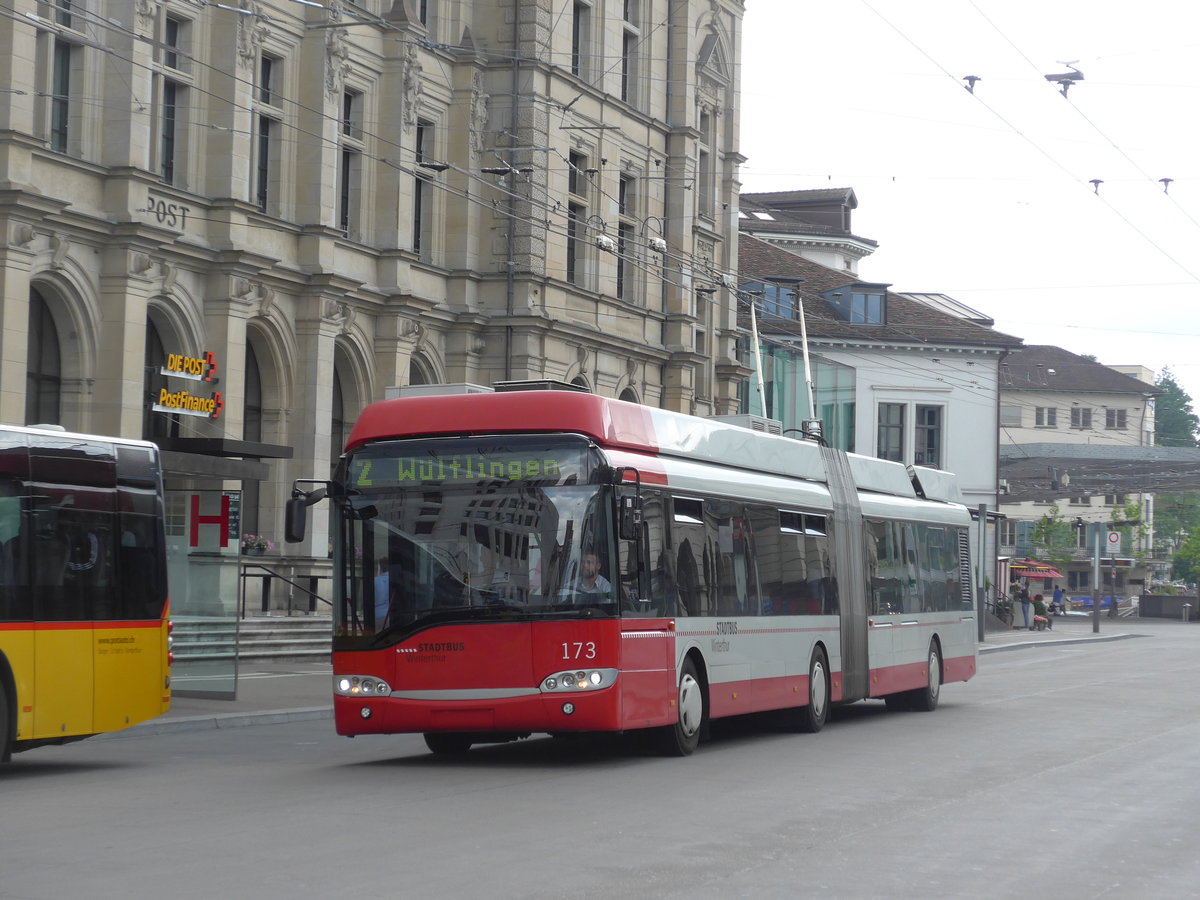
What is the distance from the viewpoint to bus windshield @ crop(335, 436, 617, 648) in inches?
576

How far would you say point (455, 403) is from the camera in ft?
50.0

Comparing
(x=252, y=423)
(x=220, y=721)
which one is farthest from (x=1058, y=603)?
(x=220, y=721)

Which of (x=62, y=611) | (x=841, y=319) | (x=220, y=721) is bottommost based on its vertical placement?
(x=220, y=721)

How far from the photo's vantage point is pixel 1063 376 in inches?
4934

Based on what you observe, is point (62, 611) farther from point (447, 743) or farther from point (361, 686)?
point (447, 743)

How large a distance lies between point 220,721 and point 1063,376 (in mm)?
111267

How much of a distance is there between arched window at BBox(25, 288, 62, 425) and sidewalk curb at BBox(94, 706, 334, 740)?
30.1ft

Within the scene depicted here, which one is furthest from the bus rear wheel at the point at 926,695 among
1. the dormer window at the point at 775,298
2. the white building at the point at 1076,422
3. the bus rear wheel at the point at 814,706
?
the white building at the point at 1076,422

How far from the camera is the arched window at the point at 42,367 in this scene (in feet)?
93.8

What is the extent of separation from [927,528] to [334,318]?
14.7 meters

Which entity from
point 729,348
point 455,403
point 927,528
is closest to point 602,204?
point 729,348

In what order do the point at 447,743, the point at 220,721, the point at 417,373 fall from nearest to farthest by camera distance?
the point at 447,743 → the point at 220,721 → the point at 417,373

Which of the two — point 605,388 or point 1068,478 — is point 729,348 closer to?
point 605,388

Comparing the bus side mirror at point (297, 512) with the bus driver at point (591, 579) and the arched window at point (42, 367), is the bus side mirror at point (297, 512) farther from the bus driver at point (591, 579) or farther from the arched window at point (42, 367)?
the arched window at point (42, 367)
